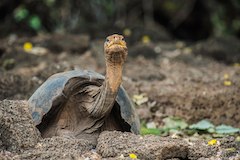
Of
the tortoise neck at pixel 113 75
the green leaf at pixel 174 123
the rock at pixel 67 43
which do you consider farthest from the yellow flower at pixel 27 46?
the tortoise neck at pixel 113 75

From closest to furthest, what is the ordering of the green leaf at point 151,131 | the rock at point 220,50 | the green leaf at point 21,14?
the green leaf at point 151,131 → the rock at point 220,50 → the green leaf at point 21,14

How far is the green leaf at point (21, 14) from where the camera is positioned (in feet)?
35.0

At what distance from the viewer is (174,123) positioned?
600 centimetres

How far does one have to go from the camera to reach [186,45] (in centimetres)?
1009

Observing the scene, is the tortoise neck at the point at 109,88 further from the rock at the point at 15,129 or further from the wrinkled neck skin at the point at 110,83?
the rock at the point at 15,129

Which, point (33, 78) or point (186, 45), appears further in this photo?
point (186, 45)

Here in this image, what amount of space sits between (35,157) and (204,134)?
6.91ft

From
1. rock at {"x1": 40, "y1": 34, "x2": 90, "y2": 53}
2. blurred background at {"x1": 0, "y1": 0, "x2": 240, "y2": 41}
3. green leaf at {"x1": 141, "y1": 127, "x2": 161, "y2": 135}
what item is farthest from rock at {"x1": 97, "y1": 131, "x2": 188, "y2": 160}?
blurred background at {"x1": 0, "y1": 0, "x2": 240, "y2": 41}

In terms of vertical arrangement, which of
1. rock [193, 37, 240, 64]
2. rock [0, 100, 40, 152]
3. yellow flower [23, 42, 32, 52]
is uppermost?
rock [193, 37, 240, 64]

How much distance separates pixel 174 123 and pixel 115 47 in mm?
1935

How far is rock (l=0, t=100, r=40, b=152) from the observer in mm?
4012

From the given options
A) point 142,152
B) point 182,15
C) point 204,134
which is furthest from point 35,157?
point 182,15

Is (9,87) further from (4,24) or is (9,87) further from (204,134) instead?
(4,24)

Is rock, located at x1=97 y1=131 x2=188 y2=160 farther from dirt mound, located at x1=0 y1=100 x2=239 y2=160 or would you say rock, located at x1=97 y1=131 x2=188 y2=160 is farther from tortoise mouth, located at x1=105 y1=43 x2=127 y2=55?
tortoise mouth, located at x1=105 y1=43 x2=127 y2=55
